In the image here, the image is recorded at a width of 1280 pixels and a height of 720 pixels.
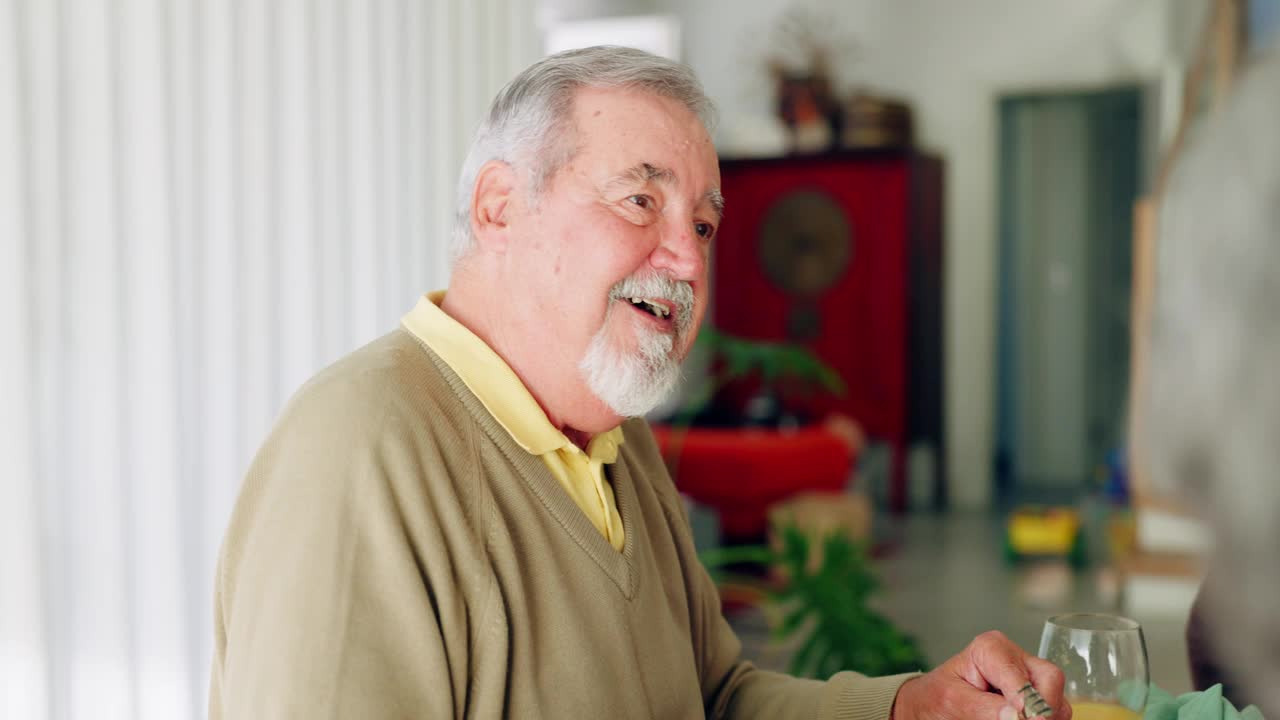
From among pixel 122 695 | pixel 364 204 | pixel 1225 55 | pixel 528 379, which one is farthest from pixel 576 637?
pixel 1225 55

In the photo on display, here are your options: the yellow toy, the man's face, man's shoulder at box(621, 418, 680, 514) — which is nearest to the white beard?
the man's face

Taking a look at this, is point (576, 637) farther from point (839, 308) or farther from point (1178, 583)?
point (839, 308)

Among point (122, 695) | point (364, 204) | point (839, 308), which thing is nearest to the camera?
point (122, 695)

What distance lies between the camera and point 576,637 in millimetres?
1217

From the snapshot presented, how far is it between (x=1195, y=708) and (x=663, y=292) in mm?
660

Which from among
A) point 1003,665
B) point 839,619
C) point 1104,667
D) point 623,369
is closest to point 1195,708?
point 1104,667

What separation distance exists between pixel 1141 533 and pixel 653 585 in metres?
4.16

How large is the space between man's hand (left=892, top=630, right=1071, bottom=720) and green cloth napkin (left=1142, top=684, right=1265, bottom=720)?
78 millimetres

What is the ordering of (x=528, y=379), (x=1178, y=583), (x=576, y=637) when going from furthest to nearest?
(x=1178, y=583)
(x=528, y=379)
(x=576, y=637)

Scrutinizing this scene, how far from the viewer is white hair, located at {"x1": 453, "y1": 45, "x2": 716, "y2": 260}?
4.25 ft

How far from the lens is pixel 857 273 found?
796 centimetres

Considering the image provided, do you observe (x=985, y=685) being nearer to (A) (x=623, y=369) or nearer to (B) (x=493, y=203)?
(A) (x=623, y=369)

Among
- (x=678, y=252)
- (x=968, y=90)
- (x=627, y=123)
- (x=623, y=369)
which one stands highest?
(x=968, y=90)

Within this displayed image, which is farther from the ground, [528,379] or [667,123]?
[667,123]
